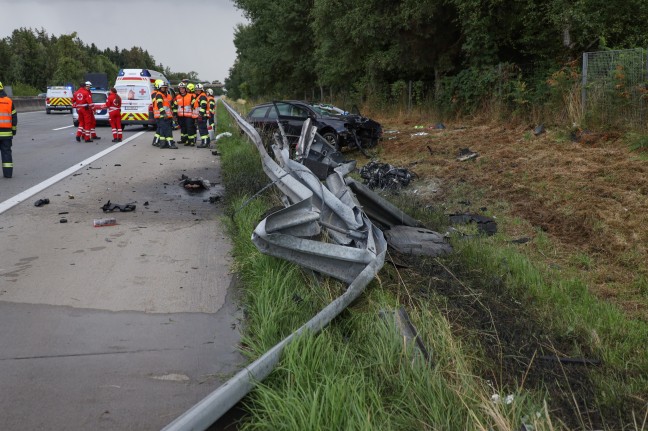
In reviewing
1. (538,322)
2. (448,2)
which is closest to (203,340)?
(538,322)

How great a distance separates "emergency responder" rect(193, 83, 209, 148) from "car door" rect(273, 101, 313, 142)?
2518 mm

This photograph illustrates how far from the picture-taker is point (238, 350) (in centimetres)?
403

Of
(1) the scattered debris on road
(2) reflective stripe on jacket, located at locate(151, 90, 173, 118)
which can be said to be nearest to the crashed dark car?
(2) reflective stripe on jacket, located at locate(151, 90, 173, 118)

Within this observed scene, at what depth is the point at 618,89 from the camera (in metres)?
11.7

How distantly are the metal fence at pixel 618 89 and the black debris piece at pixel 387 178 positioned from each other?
415cm

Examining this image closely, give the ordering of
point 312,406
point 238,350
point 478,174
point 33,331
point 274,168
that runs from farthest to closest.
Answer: point 478,174 < point 274,168 < point 33,331 < point 238,350 < point 312,406

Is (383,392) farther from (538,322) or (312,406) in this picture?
(538,322)

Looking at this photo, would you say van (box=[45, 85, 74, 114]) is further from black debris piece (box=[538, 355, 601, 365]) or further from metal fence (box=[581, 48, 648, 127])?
black debris piece (box=[538, 355, 601, 365])

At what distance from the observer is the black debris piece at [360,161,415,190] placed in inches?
427

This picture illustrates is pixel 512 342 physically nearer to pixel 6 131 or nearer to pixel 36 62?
pixel 6 131

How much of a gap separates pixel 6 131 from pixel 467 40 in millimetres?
13407

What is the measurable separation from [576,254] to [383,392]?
13.8ft

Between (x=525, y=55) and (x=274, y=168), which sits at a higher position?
(x=525, y=55)

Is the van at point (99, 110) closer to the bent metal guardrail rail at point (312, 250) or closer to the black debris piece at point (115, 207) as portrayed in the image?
the black debris piece at point (115, 207)
